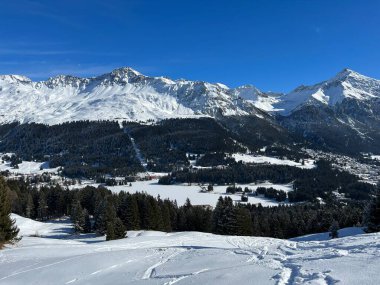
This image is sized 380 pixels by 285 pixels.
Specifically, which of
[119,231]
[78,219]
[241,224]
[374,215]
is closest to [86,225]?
[78,219]

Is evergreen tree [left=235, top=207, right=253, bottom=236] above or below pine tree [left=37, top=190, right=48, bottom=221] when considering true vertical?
below

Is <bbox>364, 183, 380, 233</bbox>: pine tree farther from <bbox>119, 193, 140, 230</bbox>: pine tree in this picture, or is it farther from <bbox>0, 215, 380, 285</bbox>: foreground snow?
<bbox>119, 193, 140, 230</bbox>: pine tree

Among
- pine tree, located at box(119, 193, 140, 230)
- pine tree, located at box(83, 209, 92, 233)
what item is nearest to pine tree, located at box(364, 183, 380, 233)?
pine tree, located at box(119, 193, 140, 230)

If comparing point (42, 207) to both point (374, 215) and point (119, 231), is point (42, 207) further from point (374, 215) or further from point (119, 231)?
point (374, 215)

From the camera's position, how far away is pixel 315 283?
637 inches

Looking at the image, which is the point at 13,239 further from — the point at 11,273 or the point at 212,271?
the point at 212,271

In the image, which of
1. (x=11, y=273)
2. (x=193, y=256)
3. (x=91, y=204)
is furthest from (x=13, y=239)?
(x=91, y=204)

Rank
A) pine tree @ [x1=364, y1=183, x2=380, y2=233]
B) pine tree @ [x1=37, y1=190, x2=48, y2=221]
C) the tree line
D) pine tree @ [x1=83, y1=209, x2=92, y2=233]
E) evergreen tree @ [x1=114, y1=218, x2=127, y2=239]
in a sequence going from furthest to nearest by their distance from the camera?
1. pine tree @ [x1=37, y1=190, x2=48, y2=221]
2. pine tree @ [x1=83, y1=209, x2=92, y2=233]
3. the tree line
4. evergreen tree @ [x1=114, y1=218, x2=127, y2=239]
5. pine tree @ [x1=364, y1=183, x2=380, y2=233]

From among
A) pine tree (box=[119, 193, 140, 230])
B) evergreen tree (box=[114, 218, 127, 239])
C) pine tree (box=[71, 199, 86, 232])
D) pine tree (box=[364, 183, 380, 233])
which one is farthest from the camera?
pine tree (box=[71, 199, 86, 232])

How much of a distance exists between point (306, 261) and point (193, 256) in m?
9.24

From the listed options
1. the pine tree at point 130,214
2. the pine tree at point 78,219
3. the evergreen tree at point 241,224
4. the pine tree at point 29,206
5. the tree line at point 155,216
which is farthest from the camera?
the pine tree at point 29,206

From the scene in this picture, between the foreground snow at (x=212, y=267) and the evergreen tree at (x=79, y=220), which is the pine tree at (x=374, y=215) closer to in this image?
the foreground snow at (x=212, y=267)

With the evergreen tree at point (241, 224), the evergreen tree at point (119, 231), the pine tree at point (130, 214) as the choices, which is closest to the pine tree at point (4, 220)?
the evergreen tree at point (119, 231)

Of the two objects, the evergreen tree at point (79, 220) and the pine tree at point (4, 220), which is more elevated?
the pine tree at point (4, 220)
